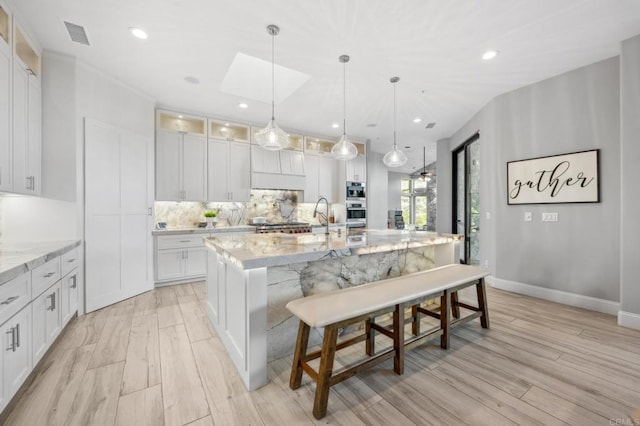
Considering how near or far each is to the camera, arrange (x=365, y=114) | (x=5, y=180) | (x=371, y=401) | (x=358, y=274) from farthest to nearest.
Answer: (x=365, y=114) < (x=358, y=274) < (x=5, y=180) < (x=371, y=401)

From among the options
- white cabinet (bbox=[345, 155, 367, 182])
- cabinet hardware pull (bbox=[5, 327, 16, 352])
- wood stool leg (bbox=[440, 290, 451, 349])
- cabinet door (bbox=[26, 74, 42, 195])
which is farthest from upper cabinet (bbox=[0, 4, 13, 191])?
white cabinet (bbox=[345, 155, 367, 182])

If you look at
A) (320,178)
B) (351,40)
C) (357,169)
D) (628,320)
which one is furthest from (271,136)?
(628,320)

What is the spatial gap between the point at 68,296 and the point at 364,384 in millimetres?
2902

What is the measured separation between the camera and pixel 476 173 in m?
4.99

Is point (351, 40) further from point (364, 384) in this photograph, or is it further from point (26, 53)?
point (26, 53)

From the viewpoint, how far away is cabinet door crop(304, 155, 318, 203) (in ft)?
18.9

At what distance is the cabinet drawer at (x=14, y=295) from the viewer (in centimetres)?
146

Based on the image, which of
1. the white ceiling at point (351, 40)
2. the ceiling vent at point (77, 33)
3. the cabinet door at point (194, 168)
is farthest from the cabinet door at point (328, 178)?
the ceiling vent at point (77, 33)

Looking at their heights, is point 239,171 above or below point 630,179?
above

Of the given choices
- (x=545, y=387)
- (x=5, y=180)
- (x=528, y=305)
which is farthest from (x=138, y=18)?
(x=528, y=305)

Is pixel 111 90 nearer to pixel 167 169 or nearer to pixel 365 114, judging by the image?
pixel 167 169

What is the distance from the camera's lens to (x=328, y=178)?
6.07m

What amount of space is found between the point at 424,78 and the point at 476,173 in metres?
2.47

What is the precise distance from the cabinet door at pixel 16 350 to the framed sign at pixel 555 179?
5.19 m
